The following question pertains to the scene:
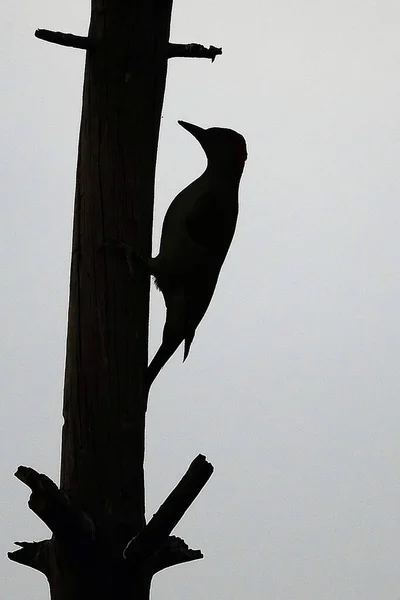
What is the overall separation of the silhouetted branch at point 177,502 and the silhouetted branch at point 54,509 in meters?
0.19

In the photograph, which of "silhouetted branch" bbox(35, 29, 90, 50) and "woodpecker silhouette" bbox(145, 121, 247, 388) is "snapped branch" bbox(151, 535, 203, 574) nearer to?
"woodpecker silhouette" bbox(145, 121, 247, 388)

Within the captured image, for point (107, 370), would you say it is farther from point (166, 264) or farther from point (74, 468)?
point (166, 264)

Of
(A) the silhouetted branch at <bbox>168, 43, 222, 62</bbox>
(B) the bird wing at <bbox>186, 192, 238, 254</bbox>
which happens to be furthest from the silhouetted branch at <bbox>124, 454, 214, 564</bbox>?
(A) the silhouetted branch at <bbox>168, 43, 222, 62</bbox>

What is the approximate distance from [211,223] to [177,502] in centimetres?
147

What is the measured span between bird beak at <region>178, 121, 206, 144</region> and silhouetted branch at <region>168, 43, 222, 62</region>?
69cm

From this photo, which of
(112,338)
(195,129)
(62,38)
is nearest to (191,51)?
(62,38)

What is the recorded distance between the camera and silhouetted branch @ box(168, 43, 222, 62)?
307 centimetres

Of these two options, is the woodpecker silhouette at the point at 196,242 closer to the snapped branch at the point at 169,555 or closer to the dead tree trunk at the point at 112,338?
the dead tree trunk at the point at 112,338

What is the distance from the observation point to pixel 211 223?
359cm

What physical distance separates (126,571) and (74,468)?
1.15 feet

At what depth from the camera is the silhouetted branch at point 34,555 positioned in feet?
8.74

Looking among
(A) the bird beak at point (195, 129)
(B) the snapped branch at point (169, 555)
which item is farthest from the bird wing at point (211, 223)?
(B) the snapped branch at point (169, 555)

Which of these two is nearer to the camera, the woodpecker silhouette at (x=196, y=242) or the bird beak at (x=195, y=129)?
the woodpecker silhouette at (x=196, y=242)

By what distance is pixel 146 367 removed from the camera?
2869 millimetres
